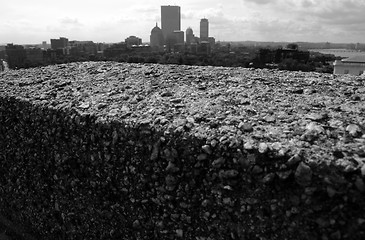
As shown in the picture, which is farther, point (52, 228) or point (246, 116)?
point (52, 228)

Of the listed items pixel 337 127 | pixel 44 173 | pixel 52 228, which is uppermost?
pixel 337 127

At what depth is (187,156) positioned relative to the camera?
293cm

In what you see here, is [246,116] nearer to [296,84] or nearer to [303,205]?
[303,205]

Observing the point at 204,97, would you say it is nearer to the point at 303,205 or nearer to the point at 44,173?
the point at 303,205

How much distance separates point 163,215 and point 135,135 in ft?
2.77

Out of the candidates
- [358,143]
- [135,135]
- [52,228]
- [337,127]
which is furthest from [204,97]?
[52,228]

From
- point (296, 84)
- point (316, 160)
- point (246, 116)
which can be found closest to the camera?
point (316, 160)

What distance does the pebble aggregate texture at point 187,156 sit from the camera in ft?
7.77

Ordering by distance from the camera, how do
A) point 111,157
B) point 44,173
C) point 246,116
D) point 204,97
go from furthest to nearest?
point 44,173, point 204,97, point 111,157, point 246,116

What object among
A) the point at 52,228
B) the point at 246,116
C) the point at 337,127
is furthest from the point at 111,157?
the point at 337,127

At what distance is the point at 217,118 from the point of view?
3172mm

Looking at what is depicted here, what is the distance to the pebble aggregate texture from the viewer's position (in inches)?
93.3

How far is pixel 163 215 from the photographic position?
3.22m

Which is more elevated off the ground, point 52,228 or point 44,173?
point 44,173
